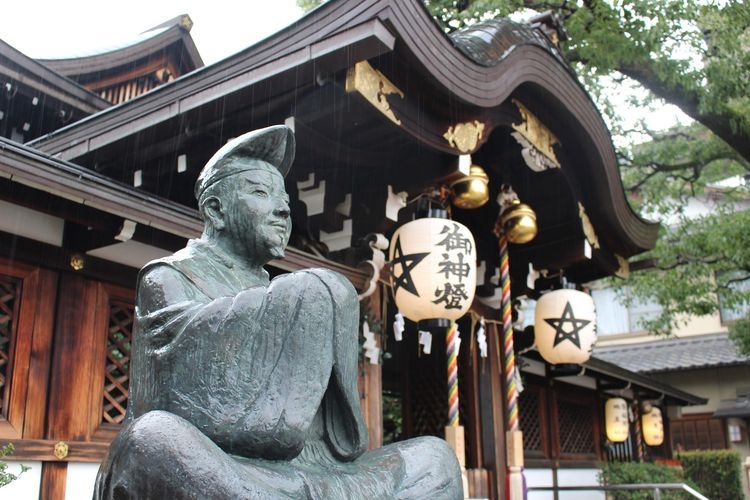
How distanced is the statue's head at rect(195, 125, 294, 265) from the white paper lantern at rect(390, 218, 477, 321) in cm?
331

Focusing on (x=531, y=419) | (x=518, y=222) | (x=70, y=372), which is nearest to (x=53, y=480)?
(x=70, y=372)

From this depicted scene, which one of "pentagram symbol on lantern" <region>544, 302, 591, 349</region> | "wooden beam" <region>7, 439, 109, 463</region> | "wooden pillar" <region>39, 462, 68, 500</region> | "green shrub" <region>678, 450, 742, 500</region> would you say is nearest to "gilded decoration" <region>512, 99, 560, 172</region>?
"pentagram symbol on lantern" <region>544, 302, 591, 349</region>

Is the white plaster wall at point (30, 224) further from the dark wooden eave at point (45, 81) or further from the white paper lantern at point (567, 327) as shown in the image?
the white paper lantern at point (567, 327)

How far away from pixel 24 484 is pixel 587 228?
19.8 ft

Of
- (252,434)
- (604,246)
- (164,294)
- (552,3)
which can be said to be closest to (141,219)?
(164,294)

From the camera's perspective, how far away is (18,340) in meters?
4.80

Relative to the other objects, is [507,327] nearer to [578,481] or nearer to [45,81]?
[45,81]

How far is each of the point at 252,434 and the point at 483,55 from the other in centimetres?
460

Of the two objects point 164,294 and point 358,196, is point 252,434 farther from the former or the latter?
point 358,196

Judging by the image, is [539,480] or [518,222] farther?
[539,480]

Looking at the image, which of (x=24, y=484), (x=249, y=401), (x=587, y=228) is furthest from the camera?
(x=587, y=228)

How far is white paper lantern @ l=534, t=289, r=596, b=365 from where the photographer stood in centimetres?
800

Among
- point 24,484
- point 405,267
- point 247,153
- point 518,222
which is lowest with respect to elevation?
point 24,484

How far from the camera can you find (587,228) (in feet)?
27.3
